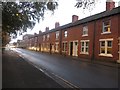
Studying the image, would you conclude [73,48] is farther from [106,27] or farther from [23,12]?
[23,12]

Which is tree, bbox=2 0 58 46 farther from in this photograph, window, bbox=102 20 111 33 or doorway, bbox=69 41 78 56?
doorway, bbox=69 41 78 56

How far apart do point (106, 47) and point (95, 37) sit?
359cm

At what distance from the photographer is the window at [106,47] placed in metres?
30.8

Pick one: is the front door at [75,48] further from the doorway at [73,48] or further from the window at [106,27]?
the window at [106,27]

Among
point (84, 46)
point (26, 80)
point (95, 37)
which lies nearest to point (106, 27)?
point (95, 37)

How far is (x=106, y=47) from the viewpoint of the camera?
31.4 metres

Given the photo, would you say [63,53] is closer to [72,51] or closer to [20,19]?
[72,51]

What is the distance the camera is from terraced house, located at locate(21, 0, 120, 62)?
2980 centimetres

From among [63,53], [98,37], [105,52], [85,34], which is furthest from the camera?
[63,53]

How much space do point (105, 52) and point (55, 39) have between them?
26.1m

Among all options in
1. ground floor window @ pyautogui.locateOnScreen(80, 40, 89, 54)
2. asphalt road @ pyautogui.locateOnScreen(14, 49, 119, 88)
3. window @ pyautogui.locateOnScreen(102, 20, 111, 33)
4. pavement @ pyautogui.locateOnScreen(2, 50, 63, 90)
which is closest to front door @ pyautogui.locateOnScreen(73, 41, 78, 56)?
ground floor window @ pyautogui.locateOnScreen(80, 40, 89, 54)

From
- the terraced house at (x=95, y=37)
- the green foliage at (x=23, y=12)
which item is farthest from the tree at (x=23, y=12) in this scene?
the terraced house at (x=95, y=37)

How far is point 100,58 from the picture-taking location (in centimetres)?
3266

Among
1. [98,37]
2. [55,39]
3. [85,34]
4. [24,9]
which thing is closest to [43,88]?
[24,9]
